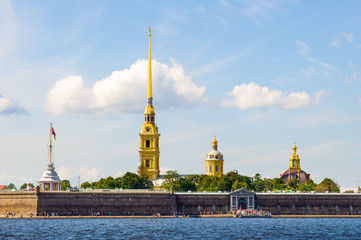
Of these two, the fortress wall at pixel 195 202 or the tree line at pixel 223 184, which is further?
the tree line at pixel 223 184

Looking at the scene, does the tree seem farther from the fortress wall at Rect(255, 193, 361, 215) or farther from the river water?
the river water

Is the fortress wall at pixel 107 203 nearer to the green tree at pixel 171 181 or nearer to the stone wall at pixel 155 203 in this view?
the stone wall at pixel 155 203

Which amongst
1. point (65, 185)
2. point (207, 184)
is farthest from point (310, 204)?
point (65, 185)

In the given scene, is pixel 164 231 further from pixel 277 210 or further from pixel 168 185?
pixel 168 185

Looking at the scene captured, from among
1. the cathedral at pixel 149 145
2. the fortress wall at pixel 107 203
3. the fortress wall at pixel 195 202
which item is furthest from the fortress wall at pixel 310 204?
the cathedral at pixel 149 145

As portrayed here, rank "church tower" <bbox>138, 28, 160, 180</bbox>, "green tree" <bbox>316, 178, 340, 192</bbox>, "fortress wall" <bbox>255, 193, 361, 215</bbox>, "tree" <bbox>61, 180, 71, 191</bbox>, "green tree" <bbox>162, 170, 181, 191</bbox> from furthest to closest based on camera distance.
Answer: "church tower" <bbox>138, 28, 160, 180</bbox> → "tree" <bbox>61, 180, 71, 191</bbox> → "green tree" <bbox>316, 178, 340, 192</bbox> → "green tree" <bbox>162, 170, 181, 191</bbox> → "fortress wall" <bbox>255, 193, 361, 215</bbox>

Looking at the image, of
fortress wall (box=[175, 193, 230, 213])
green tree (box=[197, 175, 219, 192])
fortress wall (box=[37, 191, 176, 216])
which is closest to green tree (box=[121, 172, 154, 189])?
green tree (box=[197, 175, 219, 192])

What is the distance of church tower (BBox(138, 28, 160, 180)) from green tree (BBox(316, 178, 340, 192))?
4367 centimetres


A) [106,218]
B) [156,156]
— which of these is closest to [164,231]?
[106,218]

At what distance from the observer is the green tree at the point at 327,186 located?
185 metres

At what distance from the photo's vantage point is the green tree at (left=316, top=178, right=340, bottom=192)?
18475cm

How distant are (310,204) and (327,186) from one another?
42804 mm

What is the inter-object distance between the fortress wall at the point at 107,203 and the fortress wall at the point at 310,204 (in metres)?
19.6

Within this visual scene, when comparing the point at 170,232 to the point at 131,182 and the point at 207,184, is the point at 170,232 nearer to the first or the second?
the point at 131,182
